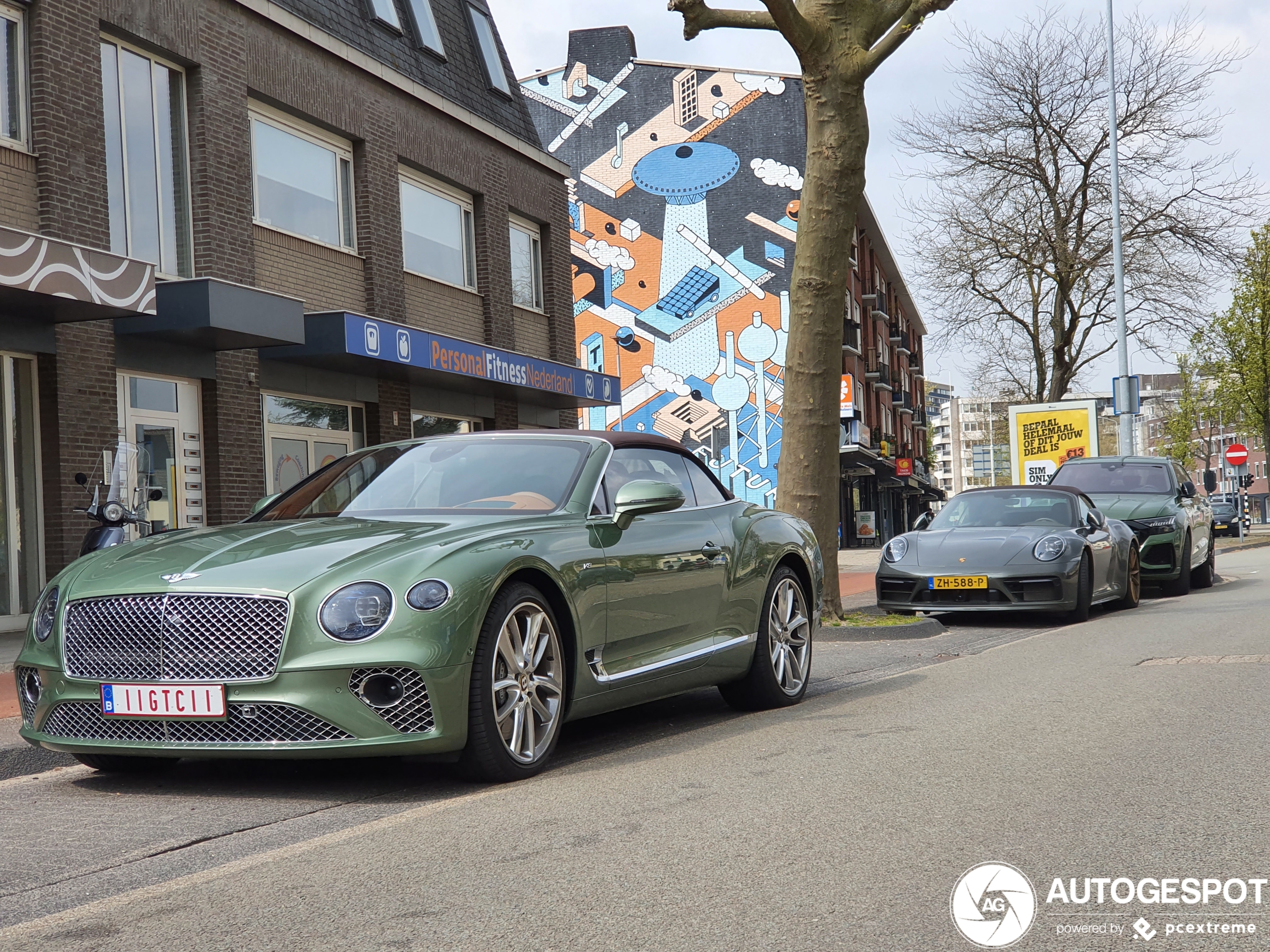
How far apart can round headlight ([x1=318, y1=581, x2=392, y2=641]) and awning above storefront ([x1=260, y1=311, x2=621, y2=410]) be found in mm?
10963

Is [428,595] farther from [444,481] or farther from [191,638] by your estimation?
[444,481]

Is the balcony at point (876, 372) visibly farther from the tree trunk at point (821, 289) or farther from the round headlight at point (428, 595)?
the round headlight at point (428, 595)

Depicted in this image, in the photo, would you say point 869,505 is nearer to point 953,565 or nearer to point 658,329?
point 658,329

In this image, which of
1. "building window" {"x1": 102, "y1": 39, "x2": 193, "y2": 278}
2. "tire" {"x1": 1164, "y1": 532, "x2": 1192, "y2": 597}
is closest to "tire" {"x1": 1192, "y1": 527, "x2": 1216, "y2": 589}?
"tire" {"x1": 1164, "y1": 532, "x2": 1192, "y2": 597}

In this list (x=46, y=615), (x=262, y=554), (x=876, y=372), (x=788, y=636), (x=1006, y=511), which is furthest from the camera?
(x=876, y=372)

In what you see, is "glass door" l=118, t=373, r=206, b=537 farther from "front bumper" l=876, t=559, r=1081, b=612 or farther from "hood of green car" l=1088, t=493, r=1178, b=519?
"hood of green car" l=1088, t=493, r=1178, b=519

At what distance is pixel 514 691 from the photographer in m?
5.18

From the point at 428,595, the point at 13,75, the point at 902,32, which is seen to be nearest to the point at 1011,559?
the point at 902,32

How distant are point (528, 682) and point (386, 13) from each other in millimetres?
16243

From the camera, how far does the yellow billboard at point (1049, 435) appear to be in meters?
28.2

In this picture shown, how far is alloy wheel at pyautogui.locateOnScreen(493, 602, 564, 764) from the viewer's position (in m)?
5.14

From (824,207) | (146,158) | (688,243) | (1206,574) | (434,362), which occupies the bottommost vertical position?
(1206,574)

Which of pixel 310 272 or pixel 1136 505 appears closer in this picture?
pixel 1136 505

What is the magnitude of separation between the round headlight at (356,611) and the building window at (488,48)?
61.8 ft
